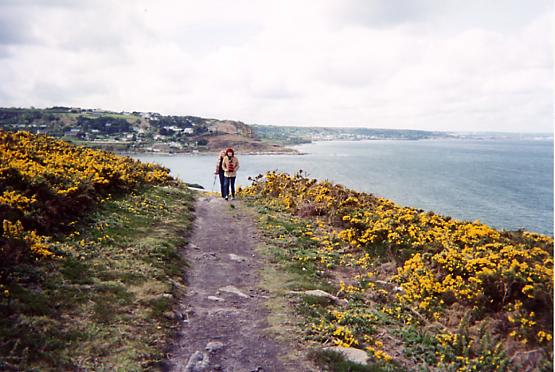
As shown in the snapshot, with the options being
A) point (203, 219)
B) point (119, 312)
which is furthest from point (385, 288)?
point (203, 219)

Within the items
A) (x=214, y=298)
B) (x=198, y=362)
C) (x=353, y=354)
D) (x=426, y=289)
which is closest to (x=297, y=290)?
(x=214, y=298)

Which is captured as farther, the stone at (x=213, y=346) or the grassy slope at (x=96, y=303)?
the stone at (x=213, y=346)

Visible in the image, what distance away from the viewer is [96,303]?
7.87 m

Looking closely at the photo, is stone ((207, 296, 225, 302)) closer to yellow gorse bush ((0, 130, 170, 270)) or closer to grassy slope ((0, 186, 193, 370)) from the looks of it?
grassy slope ((0, 186, 193, 370))

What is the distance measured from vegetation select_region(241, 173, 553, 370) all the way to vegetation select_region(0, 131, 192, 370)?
3.44m

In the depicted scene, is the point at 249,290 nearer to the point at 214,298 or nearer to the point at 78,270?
the point at 214,298

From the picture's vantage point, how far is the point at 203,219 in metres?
17.5

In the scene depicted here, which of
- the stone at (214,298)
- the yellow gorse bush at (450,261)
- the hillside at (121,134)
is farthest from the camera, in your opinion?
the hillside at (121,134)

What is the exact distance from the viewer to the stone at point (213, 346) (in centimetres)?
726

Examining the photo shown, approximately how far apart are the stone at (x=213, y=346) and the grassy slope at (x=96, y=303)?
2.66ft

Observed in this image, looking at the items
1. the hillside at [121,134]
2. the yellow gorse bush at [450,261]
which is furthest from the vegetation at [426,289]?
the hillside at [121,134]

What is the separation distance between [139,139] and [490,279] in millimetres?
166478

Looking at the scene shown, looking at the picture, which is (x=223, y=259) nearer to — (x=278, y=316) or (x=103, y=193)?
(x=278, y=316)

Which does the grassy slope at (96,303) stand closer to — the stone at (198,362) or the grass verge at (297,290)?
the stone at (198,362)
